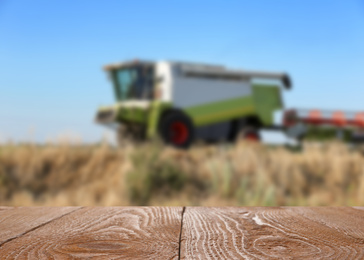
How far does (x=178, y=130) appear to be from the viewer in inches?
379

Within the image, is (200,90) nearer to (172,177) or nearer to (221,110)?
(221,110)

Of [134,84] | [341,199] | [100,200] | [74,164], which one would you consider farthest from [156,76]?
[341,199]

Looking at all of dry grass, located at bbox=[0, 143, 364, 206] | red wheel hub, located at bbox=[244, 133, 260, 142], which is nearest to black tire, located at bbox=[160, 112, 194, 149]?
dry grass, located at bbox=[0, 143, 364, 206]

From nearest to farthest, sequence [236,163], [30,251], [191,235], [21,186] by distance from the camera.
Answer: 1. [30,251]
2. [191,235]
3. [21,186]
4. [236,163]

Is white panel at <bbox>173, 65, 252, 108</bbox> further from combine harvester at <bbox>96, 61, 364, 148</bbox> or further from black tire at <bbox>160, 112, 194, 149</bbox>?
black tire at <bbox>160, 112, 194, 149</bbox>

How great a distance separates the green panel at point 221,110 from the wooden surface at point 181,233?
8.56 metres

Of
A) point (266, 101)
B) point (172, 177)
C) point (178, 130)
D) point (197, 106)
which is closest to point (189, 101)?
point (197, 106)

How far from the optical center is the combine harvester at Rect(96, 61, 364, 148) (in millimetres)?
9375

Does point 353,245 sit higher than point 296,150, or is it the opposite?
point 353,245

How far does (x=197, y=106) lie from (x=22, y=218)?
8.79 m

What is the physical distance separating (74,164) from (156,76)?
8.55 ft

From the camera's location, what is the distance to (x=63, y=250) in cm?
87

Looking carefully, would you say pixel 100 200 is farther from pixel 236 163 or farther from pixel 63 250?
pixel 63 250

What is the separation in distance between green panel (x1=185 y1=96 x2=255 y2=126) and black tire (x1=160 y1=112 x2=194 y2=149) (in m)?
0.33
